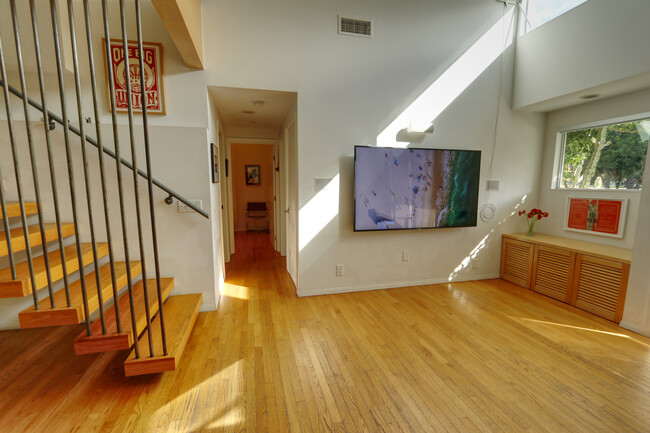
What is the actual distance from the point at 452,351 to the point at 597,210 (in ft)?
9.07

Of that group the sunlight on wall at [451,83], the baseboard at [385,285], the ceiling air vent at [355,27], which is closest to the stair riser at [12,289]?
the baseboard at [385,285]

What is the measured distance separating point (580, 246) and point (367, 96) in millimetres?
2992

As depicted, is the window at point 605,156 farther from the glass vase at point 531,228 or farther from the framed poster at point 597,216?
the glass vase at point 531,228

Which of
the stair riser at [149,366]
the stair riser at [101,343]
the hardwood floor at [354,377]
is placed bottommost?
the hardwood floor at [354,377]

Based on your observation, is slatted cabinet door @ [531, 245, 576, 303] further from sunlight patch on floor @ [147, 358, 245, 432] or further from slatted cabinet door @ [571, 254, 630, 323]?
sunlight patch on floor @ [147, 358, 245, 432]

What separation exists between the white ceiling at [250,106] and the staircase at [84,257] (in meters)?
0.86

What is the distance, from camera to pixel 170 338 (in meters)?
2.06

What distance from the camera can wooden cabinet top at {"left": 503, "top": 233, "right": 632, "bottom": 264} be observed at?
2.82 m

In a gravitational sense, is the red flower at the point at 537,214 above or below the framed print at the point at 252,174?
below

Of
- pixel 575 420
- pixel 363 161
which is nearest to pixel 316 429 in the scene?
pixel 575 420

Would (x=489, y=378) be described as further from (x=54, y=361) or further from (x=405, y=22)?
(x=405, y=22)

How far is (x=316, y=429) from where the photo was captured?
5.14ft

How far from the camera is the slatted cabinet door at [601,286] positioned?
2.74 meters

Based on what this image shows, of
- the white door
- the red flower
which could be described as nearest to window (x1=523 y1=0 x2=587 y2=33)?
the red flower
